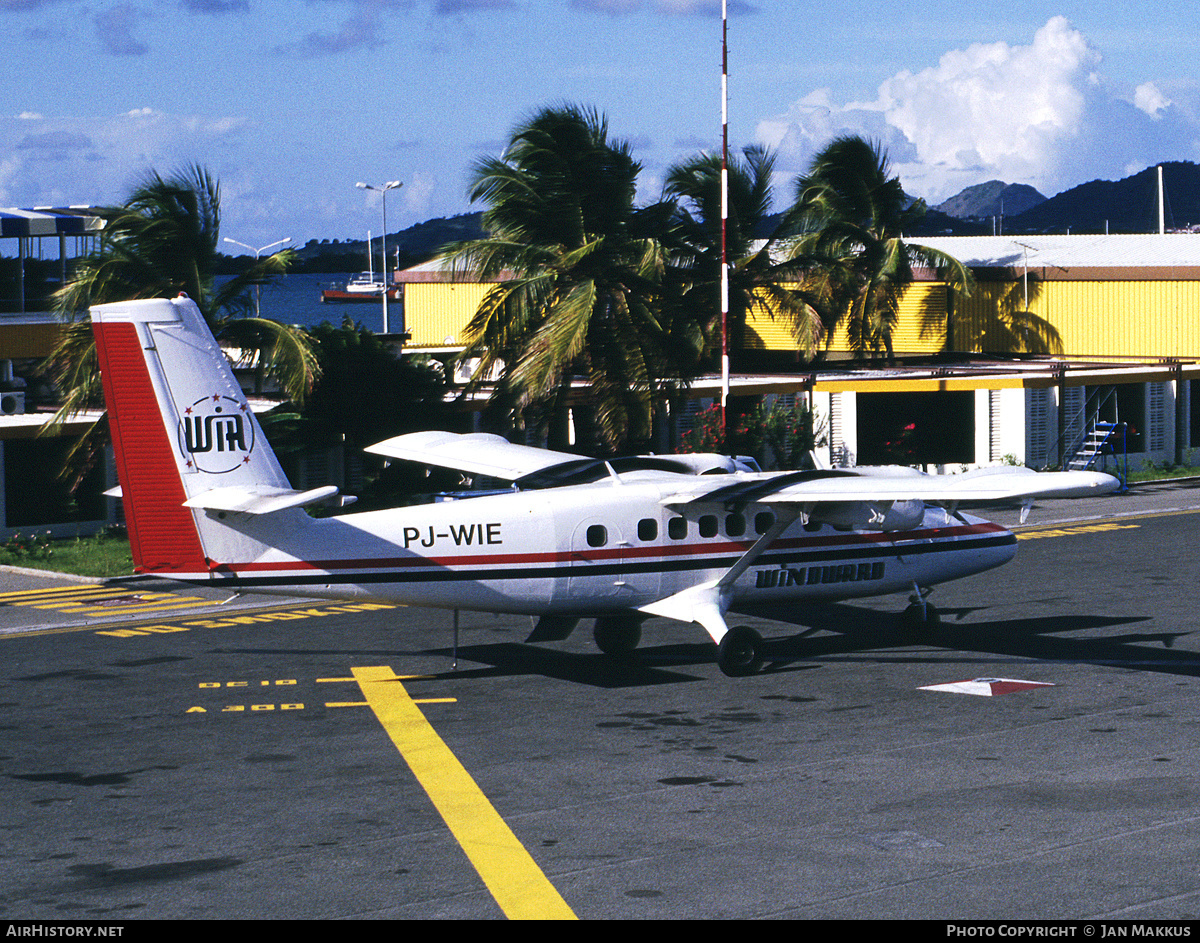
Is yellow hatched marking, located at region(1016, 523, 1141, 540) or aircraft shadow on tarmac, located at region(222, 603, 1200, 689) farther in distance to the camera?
yellow hatched marking, located at region(1016, 523, 1141, 540)

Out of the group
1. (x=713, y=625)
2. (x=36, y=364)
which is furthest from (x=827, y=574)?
(x=36, y=364)

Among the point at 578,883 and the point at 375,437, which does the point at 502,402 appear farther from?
the point at 578,883

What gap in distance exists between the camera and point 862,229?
53688 mm

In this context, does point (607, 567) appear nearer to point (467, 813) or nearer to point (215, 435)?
point (215, 435)

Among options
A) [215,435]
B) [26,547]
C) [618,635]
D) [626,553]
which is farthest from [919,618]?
[26,547]

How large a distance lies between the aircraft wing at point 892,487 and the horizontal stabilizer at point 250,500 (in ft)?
18.0

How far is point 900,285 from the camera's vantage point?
5538 cm

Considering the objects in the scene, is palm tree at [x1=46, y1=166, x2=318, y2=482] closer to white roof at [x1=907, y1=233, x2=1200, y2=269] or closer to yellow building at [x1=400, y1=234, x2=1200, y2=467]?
yellow building at [x1=400, y1=234, x2=1200, y2=467]

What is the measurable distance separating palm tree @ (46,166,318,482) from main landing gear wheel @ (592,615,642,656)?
43.1 ft

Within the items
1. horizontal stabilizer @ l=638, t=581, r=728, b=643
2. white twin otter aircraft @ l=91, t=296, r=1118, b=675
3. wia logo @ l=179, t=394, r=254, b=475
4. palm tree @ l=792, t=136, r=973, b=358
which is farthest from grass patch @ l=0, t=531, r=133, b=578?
palm tree @ l=792, t=136, r=973, b=358

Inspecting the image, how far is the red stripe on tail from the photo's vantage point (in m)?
18.9

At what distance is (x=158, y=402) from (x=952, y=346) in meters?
46.6

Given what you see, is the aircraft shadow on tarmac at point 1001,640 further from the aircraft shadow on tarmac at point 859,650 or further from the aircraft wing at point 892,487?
the aircraft wing at point 892,487

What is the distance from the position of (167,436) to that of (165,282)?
1489cm
